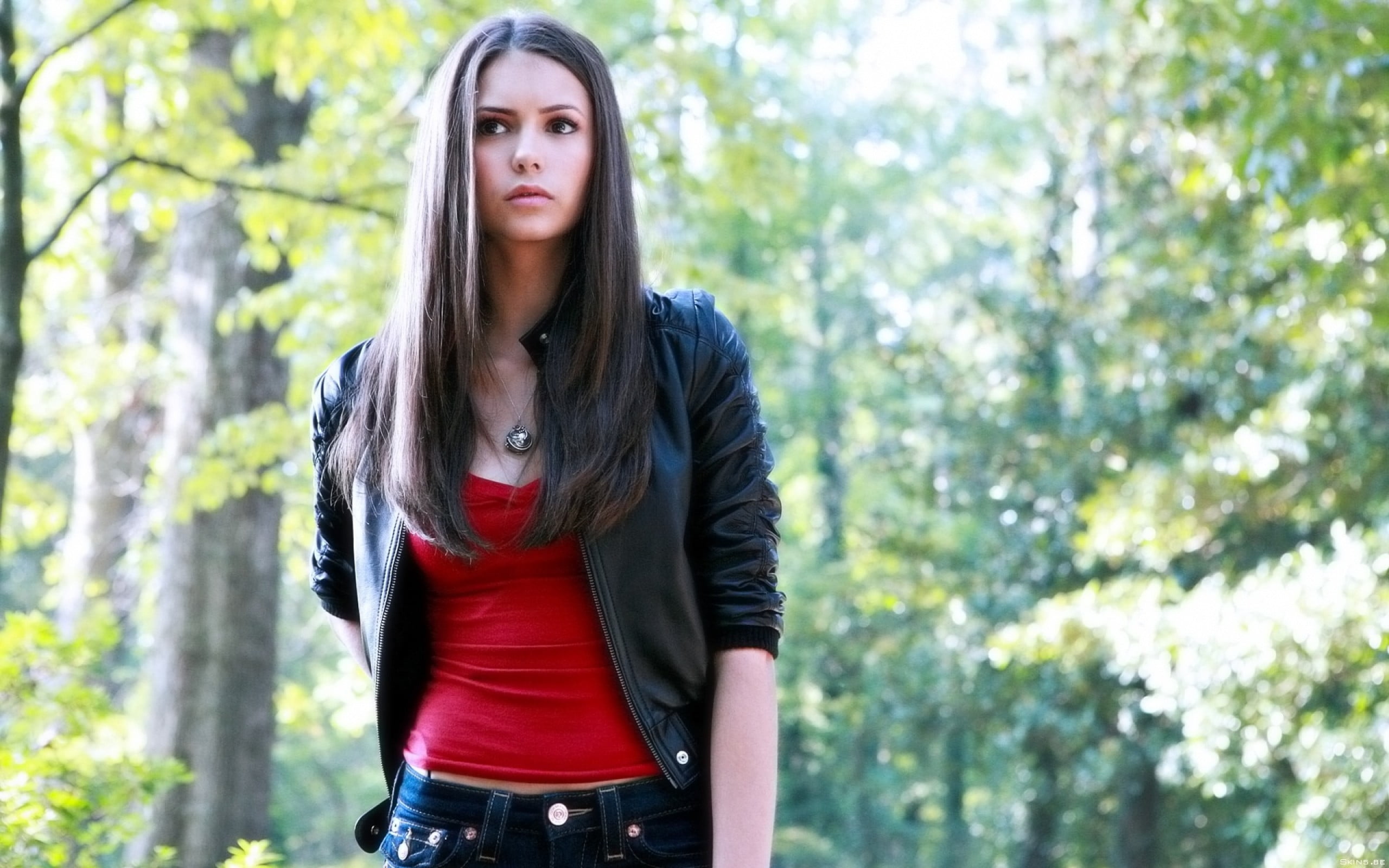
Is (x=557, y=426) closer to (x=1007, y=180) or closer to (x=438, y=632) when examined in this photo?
(x=438, y=632)

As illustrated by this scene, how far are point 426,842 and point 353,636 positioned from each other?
0.55m

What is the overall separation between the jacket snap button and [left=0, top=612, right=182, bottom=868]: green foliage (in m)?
1.58

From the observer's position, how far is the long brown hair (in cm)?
204

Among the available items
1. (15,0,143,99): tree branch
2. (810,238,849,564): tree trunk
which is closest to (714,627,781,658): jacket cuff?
(15,0,143,99): tree branch

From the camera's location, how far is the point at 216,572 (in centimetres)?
784

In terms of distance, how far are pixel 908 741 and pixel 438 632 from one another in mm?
15433

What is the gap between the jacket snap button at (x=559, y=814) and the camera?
1.94 metres

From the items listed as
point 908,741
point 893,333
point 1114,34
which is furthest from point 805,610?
point 1114,34

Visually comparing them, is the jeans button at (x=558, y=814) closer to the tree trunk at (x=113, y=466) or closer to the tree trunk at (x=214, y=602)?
the tree trunk at (x=214, y=602)

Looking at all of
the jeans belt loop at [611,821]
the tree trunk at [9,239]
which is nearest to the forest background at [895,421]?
the tree trunk at [9,239]

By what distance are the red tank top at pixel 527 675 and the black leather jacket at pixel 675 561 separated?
0.11 ft

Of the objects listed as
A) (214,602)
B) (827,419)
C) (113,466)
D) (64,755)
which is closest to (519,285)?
(64,755)

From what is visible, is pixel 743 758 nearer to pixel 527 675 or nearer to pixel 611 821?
pixel 611 821

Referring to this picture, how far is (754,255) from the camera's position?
22516 millimetres
